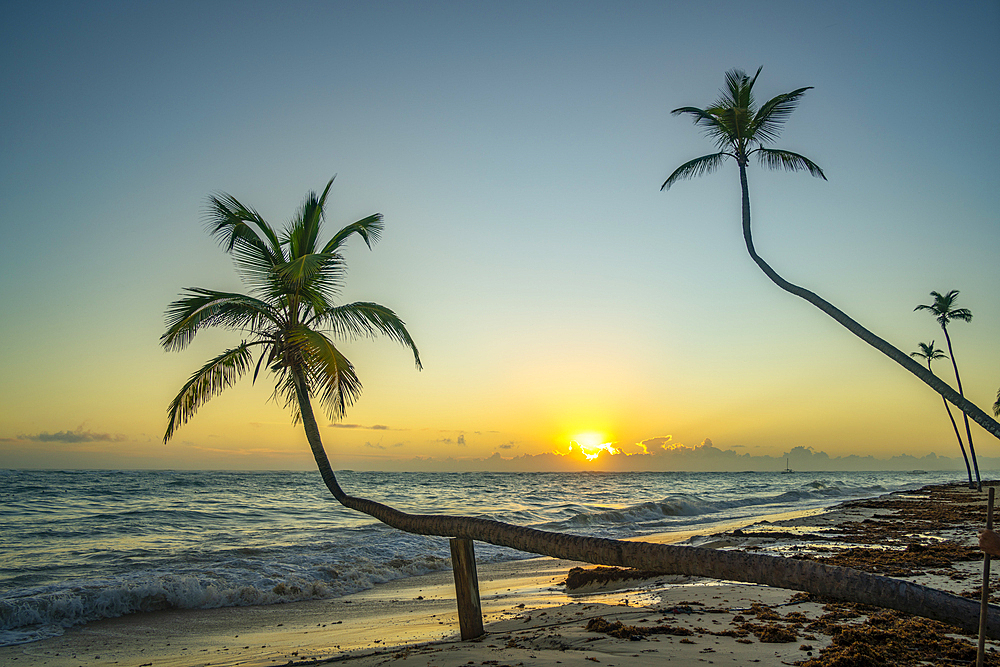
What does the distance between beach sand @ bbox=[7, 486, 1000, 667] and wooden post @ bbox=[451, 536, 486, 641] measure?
0.18 metres

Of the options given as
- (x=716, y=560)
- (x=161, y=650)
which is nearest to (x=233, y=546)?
(x=161, y=650)

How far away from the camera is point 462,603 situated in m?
6.19

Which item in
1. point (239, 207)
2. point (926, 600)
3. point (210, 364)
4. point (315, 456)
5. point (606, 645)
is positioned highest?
point (239, 207)

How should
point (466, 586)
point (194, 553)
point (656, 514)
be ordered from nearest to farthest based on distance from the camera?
point (466, 586), point (194, 553), point (656, 514)

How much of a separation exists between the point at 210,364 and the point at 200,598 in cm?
621

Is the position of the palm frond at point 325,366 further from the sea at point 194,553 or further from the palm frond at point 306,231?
the sea at point 194,553

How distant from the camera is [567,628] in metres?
6.71

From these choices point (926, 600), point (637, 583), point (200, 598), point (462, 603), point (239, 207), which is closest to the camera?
point (926, 600)

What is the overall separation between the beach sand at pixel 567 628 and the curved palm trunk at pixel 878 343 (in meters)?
2.25

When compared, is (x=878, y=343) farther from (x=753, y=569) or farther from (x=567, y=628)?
(x=567, y=628)

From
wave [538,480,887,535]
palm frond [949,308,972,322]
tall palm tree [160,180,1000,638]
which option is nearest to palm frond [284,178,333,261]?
tall palm tree [160,180,1000,638]

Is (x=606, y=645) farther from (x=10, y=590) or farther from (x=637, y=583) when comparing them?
(x=10, y=590)

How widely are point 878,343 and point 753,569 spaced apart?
15.0 ft

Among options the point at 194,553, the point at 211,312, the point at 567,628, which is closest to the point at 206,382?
the point at 211,312
